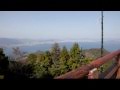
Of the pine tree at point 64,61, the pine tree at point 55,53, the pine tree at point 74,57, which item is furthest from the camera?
the pine tree at point 55,53

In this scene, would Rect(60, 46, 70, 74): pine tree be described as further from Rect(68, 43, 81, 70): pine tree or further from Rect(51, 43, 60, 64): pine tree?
Rect(51, 43, 60, 64): pine tree

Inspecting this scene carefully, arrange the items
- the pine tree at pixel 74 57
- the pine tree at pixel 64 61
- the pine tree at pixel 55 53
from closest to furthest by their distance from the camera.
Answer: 1. the pine tree at pixel 64 61
2. the pine tree at pixel 74 57
3. the pine tree at pixel 55 53

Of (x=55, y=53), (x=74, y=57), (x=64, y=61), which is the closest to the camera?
(x=74, y=57)

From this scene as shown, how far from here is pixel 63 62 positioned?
120 feet

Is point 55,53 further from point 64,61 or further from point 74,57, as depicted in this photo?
point 74,57

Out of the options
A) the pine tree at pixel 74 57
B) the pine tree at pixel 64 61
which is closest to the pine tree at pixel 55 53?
the pine tree at pixel 64 61

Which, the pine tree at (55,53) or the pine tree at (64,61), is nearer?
the pine tree at (64,61)

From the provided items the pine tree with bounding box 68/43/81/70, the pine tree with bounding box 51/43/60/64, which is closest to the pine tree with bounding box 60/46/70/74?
the pine tree with bounding box 68/43/81/70

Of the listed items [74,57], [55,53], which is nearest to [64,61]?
[74,57]

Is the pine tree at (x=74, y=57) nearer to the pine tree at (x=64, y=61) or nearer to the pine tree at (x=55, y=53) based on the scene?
the pine tree at (x=64, y=61)

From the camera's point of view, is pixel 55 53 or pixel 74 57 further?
pixel 55 53
